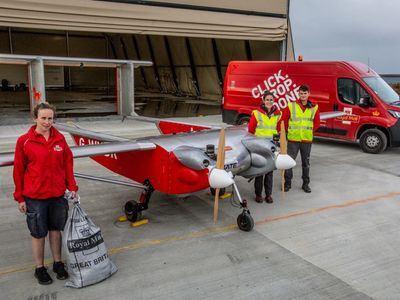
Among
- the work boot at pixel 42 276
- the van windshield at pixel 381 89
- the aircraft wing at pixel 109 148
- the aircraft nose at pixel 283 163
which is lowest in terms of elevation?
the work boot at pixel 42 276

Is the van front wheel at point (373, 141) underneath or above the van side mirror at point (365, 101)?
underneath

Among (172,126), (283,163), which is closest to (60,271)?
(283,163)

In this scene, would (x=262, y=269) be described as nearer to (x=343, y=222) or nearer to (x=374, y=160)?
(x=343, y=222)

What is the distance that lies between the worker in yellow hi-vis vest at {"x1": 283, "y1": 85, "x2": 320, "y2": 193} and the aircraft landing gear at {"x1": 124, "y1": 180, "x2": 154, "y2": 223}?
9.38 feet

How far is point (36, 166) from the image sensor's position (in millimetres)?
3646

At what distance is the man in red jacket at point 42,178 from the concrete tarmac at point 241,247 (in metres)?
0.63

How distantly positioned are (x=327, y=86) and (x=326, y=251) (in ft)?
22.9

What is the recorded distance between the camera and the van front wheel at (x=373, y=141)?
399 inches

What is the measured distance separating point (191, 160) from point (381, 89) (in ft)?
24.7

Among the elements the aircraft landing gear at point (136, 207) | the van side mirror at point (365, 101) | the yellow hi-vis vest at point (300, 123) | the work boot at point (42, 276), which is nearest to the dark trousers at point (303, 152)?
the yellow hi-vis vest at point (300, 123)

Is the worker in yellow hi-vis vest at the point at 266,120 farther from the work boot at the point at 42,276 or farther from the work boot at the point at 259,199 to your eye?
the work boot at the point at 42,276

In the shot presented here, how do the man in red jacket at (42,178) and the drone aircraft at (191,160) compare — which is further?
the drone aircraft at (191,160)

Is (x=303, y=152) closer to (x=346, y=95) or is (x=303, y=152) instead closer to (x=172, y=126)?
(x=172, y=126)

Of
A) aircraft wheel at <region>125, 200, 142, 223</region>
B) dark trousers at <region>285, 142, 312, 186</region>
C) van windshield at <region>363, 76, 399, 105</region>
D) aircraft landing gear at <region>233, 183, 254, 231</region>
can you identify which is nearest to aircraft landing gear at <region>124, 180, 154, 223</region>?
aircraft wheel at <region>125, 200, 142, 223</region>
